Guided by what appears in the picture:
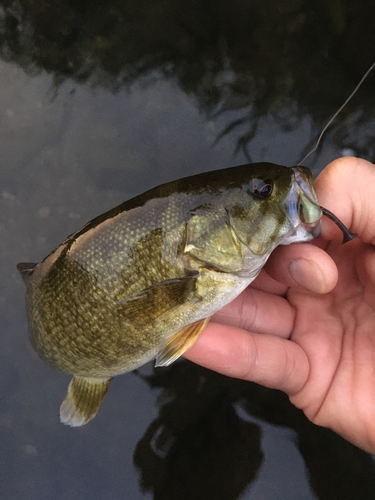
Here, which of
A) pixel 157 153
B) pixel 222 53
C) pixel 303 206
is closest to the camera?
pixel 303 206

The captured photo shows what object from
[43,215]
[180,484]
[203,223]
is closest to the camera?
[203,223]

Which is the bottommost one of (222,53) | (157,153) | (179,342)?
(179,342)

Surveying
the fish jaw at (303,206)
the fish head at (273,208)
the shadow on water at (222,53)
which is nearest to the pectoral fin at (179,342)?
the fish head at (273,208)

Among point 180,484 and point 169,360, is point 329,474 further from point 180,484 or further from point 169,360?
point 169,360

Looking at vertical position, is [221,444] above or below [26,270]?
below

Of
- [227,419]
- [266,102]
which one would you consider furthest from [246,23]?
[227,419]

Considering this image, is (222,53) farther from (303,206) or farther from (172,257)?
(172,257)

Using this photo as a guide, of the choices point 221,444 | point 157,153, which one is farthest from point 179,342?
point 157,153

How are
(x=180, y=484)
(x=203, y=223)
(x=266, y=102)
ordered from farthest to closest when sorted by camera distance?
(x=266, y=102) → (x=180, y=484) → (x=203, y=223)
